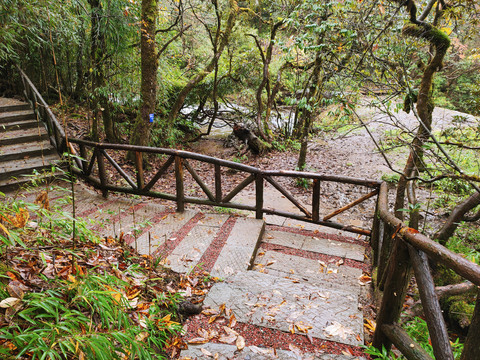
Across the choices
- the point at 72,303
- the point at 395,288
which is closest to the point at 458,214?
the point at 395,288

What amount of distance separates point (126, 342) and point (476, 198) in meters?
4.48

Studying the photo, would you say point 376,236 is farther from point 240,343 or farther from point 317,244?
point 240,343

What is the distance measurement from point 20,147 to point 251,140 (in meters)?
7.30

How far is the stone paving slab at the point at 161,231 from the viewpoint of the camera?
13.8ft

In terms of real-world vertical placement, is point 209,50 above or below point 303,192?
above

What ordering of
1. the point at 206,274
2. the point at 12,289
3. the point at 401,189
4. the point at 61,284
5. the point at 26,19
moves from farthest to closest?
the point at 26,19 → the point at 401,189 → the point at 206,274 → the point at 61,284 → the point at 12,289

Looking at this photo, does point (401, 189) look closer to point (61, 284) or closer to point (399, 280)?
point (399, 280)

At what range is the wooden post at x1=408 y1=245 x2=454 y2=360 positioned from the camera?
1.78 meters

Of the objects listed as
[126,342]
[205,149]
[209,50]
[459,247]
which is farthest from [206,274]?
[209,50]

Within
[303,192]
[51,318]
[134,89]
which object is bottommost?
[303,192]

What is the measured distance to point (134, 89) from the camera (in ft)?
28.6

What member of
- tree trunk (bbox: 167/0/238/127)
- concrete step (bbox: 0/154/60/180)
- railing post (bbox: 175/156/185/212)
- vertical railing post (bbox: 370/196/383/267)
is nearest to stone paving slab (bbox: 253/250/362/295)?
vertical railing post (bbox: 370/196/383/267)

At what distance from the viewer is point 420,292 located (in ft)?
6.44

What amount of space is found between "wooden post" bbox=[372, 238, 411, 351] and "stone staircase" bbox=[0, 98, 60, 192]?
19.8 ft
